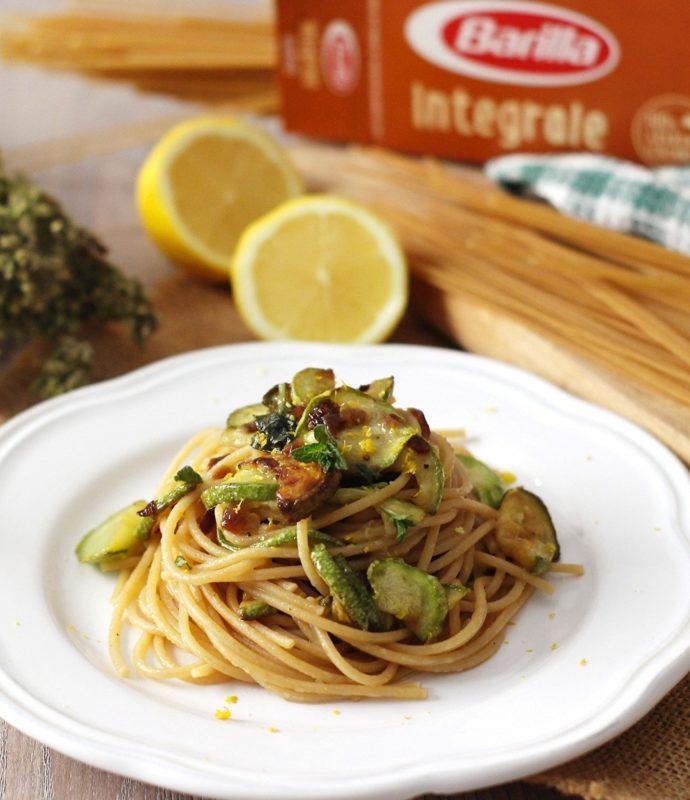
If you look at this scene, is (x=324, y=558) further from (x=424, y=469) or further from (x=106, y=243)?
(x=106, y=243)

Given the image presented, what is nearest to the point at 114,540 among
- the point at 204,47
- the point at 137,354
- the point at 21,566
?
the point at 21,566

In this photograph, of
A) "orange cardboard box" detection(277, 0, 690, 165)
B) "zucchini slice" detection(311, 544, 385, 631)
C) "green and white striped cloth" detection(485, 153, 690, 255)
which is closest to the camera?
"zucchini slice" detection(311, 544, 385, 631)

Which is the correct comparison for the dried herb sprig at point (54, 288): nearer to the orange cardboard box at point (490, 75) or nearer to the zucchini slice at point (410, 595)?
the zucchini slice at point (410, 595)

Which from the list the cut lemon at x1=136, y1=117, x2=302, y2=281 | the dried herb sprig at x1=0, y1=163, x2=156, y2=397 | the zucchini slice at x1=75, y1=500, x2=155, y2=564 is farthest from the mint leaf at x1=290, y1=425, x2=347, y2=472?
the cut lemon at x1=136, y1=117, x2=302, y2=281

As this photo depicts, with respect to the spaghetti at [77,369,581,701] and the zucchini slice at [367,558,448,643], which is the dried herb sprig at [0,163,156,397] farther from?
the zucchini slice at [367,558,448,643]

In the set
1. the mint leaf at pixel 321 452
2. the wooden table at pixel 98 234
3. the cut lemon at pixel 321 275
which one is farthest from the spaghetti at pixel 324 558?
the cut lemon at pixel 321 275

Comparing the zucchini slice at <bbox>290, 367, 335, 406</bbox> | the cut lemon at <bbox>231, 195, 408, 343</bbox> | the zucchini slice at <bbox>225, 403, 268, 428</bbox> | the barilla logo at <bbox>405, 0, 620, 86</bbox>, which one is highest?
the barilla logo at <bbox>405, 0, 620, 86</bbox>
